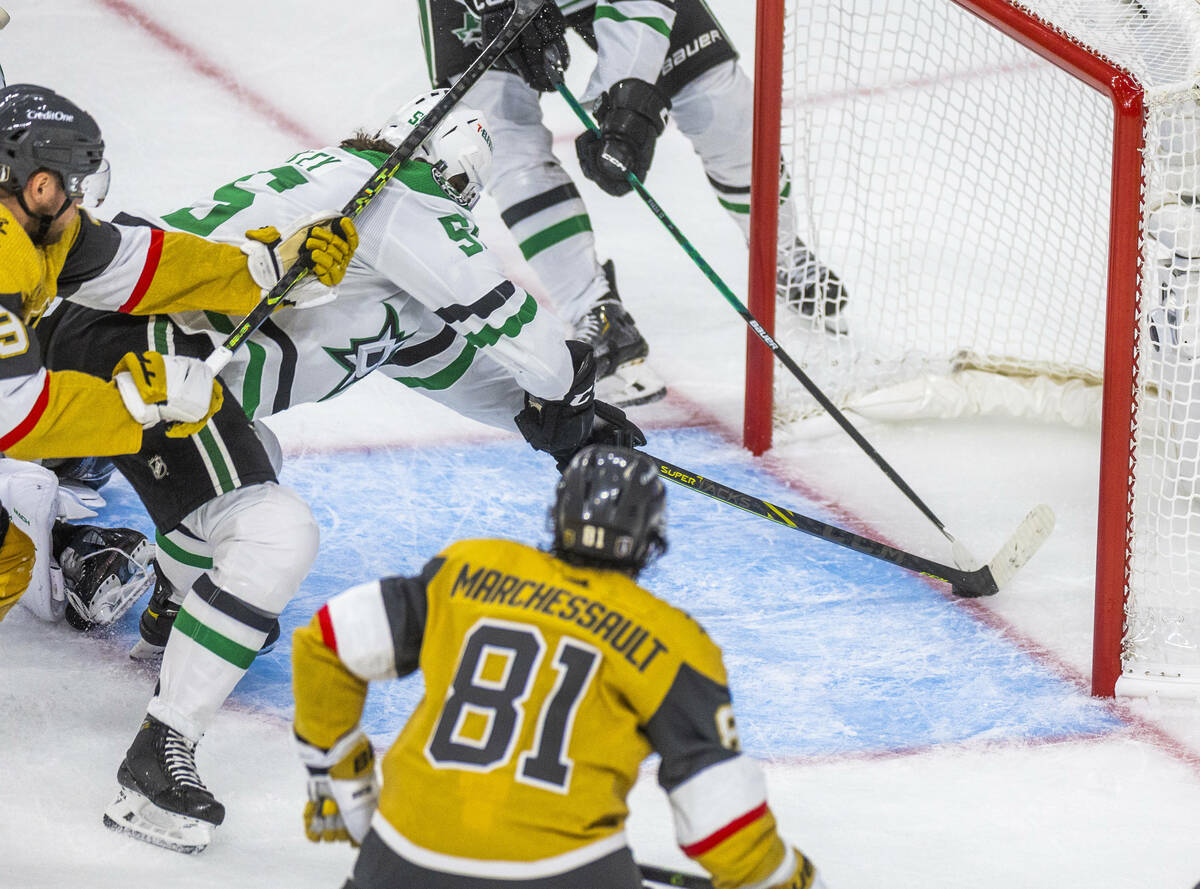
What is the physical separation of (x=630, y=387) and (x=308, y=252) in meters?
1.50

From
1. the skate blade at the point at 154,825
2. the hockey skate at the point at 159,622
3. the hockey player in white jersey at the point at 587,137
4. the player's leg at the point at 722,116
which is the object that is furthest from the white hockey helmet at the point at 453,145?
the skate blade at the point at 154,825

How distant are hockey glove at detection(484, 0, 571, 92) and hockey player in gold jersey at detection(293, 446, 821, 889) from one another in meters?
2.19

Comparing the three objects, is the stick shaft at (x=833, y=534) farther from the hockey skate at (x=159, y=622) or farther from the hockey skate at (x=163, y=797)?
the hockey skate at (x=163, y=797)

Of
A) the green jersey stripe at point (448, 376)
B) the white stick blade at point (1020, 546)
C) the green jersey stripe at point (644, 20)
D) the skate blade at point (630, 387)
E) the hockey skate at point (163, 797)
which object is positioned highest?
the green jersey stripe at point (644, 20)

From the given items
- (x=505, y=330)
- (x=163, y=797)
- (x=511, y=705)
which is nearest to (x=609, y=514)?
(x=511, y=705)

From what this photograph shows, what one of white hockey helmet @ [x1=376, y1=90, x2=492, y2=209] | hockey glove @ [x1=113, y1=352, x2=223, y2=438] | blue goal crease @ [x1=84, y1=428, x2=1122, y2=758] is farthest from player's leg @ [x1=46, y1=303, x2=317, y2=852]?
white hockey helmet @ [x1=376, y1=90, x2=492, y2=209]

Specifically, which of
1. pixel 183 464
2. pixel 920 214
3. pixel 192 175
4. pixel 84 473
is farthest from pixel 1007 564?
pixel 192 175

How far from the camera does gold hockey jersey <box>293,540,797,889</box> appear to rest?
5.08 ft

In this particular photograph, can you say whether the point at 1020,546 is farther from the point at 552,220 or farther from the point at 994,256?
the point at 552,220

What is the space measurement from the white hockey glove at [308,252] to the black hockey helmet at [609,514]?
1097mm

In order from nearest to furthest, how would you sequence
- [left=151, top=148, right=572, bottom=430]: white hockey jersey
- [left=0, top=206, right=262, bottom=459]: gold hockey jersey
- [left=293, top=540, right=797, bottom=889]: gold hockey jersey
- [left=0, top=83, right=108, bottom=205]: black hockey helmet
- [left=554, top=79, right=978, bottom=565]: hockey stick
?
[left=293, top=540, right=797, bottom=889]: gold hockey jersey < [left=0, top=206, right=262, bottom=459]: gold hockey jersey < [left=0, top=83, right=108, bottom=205]: black hockey helmet < [left=151, top=148, right=572, bottom=430]: white hockey jersey < [left=554, top=79, right=978, bottom=565]: hockey stick

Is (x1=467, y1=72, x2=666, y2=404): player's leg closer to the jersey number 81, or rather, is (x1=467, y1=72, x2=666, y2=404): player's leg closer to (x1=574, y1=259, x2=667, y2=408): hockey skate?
(x1=574, y1=259, x2=667, y2=408): hockey skate

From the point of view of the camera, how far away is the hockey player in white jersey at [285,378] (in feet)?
7.81

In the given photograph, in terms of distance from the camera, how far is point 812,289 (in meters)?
3.98
